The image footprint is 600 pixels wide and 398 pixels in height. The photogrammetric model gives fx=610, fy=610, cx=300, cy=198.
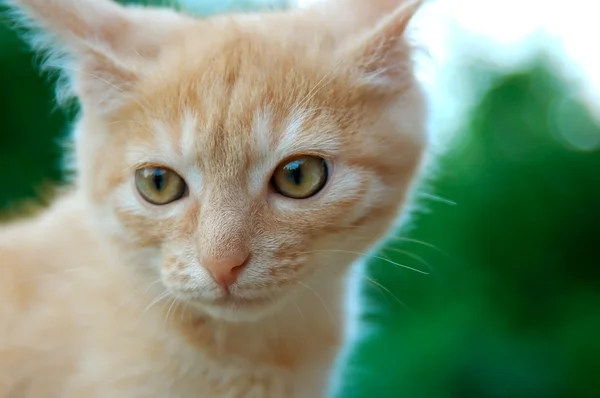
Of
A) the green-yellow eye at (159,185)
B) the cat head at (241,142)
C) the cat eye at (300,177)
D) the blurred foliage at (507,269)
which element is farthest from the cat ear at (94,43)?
the blurred foliage at (507,269)

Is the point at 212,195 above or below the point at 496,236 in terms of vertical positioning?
below

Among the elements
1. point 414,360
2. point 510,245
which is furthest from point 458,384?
point 510,245

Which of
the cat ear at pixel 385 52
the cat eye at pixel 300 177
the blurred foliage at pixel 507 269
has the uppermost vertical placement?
the blurred foliage at pixel 507 269

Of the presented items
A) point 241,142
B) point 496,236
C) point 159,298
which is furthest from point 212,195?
point 496,236

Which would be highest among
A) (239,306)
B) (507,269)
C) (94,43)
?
(507,269)

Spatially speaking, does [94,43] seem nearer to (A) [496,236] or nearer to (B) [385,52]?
(B) [385,52]

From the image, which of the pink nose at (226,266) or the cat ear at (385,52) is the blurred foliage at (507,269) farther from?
the pink nose at (226,266)

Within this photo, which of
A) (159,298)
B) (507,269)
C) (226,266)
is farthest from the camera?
(507,269)

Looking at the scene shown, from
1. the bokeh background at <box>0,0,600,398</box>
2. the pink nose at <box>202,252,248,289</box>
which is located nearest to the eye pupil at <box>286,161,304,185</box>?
the pink nose at <box>202,252,248,289</box>

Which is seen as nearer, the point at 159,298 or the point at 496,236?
the point at 159,298
